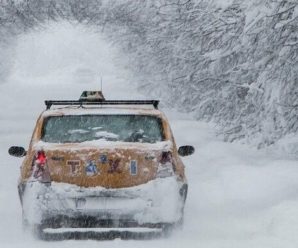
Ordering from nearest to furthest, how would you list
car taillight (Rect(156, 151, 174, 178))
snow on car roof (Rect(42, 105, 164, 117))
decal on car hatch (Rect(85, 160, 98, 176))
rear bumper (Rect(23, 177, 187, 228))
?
rear bumper (Rect(23, 177, 187, 228)) < decal on car hatch (Rect(85, 160, 98, 176)) < car taillight (Rect(156, 151, 174, 178)) < snow on car roof (Rect(42, 105, 164, 117))

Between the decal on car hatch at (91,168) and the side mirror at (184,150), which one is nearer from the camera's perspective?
the decal on car hatch at (91,168)

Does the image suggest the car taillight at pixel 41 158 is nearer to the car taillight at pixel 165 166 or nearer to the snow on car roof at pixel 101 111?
the snow on car roof at pixel 101 111

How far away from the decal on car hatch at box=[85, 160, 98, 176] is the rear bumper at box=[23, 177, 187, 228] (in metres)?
0.16

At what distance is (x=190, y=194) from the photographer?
37.7ft

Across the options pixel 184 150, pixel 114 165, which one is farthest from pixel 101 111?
pixel 184 150

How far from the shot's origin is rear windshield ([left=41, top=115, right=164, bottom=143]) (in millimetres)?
8184

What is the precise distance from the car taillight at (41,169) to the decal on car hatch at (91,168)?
0.38m

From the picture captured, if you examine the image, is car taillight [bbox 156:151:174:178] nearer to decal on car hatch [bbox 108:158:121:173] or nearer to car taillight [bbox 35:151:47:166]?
decal on car hatch [bbox 108:158:121:173]

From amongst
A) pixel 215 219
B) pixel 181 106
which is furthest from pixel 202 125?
pixel 215 219

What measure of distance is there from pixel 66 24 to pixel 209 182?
8883 centimetres

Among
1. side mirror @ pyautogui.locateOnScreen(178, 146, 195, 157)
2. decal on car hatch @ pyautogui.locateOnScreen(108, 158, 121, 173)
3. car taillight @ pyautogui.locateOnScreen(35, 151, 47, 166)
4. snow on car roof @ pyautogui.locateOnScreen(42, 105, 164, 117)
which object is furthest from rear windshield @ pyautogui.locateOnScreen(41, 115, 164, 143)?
side mirror @ pyautogui.locateOnScreen(178, 146, 195, 157)

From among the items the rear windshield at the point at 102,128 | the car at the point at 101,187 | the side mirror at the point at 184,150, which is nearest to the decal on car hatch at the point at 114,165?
the car at the point at 101,187

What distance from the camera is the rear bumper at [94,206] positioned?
7680 mm

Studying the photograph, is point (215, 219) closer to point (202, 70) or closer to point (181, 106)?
point (202, 70)
